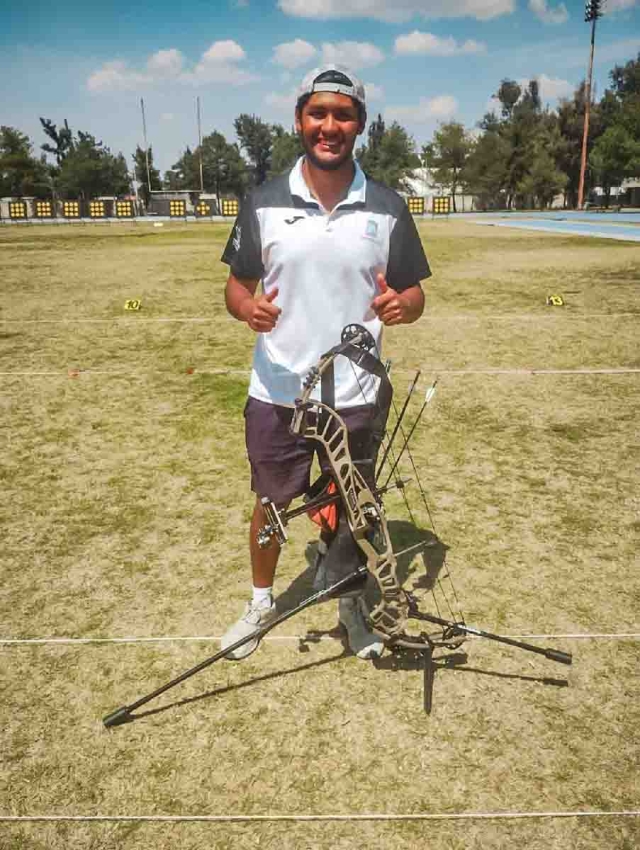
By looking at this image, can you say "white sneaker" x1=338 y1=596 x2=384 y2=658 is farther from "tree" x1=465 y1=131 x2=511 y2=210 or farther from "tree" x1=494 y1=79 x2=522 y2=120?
"tree" x1=494 y1=79 x2=522 y2=120

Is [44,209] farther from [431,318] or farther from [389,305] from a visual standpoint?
[389,305]

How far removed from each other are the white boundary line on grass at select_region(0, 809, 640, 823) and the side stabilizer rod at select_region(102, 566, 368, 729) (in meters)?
0.44

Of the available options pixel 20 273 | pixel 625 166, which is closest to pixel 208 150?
pixel 625 166

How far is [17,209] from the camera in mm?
67000

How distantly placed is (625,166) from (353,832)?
65385 millimetres

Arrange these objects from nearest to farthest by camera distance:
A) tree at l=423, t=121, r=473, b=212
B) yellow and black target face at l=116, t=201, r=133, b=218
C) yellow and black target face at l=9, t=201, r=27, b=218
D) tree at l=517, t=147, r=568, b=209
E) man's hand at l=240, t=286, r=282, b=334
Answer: man's hand at l=240, t=286, r=282, b=334 → yellow and black target face at l=9, t=201, r=27, b=218 → yellow and black target face at l=116, t=201, r=133, b=218 → tree at l=517, t=147, r=568, b=209 → tree at l=423, t=121, r=473, b=212

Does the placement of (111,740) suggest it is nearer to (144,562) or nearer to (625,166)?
(144,562)

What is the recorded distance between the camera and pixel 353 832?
7.82 ft

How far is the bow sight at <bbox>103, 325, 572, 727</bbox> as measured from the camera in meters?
2.82

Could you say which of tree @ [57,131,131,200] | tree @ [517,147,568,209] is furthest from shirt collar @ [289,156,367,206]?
tree @ [57,131,131,200]

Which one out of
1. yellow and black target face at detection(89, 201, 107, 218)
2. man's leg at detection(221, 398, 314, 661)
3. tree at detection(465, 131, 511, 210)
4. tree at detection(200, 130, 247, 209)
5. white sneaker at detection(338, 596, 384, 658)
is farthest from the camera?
tree at detection(200, 130, 247, 209)

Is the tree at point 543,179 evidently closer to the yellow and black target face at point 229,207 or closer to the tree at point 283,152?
the yellow and black target face at point 229,207

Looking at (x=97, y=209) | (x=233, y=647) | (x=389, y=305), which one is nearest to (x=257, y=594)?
(x=233, y=647)

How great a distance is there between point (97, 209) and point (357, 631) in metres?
76.0
